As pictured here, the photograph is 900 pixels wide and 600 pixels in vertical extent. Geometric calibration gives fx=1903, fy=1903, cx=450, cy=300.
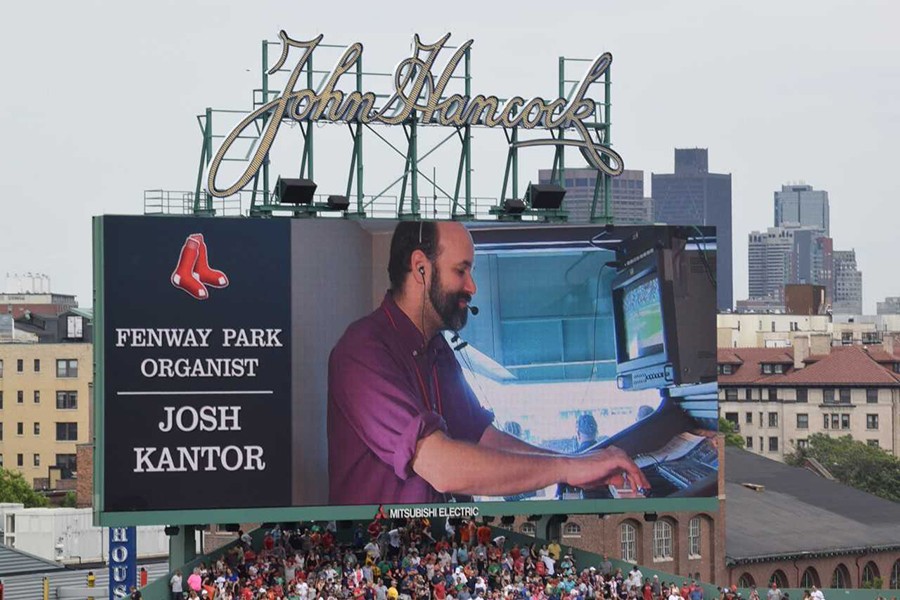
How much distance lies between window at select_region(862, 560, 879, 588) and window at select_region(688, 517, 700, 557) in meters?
11.3

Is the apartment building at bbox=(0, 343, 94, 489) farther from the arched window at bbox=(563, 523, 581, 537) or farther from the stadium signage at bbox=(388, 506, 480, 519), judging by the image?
the stadium signage at bbox=(388, 506, 480, 519)

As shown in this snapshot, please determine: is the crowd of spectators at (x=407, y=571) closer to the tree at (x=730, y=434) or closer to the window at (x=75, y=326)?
the window at (x=75, y=326)

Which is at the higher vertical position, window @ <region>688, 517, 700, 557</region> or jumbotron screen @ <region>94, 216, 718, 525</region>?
jumbotron screen @ <region>94, 216, 718, 525</region>

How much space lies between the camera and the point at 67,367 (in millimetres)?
112625

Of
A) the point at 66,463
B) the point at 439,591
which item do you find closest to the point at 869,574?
the point at 439,591

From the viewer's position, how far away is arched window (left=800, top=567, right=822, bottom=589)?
80188 mm

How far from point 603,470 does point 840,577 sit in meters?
41.3

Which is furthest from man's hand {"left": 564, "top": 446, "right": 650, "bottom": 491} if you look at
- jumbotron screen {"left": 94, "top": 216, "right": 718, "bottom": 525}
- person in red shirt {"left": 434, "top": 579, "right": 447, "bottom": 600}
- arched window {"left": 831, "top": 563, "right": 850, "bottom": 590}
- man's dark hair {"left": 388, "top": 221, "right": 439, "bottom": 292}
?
arched window {"left": 831, "top": 563, "right": 850, "bottom": 590}

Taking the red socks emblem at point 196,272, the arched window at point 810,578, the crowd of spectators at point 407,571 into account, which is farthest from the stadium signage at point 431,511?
the arched window at point 810,578

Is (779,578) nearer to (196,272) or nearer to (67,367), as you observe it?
(196,272)

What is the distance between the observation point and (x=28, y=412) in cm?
11375

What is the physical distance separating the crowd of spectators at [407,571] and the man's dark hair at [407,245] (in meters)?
5.62

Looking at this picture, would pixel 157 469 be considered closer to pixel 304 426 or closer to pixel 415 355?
pixel 304 426

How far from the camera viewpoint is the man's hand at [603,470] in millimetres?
43938
